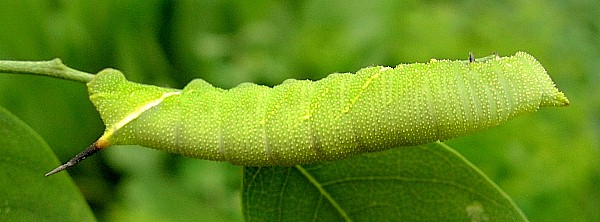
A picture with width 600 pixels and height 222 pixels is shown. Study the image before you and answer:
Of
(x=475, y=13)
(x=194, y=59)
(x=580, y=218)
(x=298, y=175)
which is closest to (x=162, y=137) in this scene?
(x=298, y=175)

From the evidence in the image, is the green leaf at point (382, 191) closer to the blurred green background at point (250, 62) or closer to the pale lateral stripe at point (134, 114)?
the pale lateral stripe at point (134, 114)

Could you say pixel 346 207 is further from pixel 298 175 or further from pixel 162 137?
pixel 162 137

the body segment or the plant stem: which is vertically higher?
the body segment

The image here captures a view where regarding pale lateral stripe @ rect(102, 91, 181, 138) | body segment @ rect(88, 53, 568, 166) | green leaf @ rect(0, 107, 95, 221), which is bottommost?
green leaf @ rect(0, 107, 95, 221)

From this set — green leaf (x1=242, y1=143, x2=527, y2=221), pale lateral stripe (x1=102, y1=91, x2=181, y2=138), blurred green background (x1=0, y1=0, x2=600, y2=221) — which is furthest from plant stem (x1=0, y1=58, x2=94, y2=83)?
blurred green background (x1=0, y1=0, x2=600, y2=221)

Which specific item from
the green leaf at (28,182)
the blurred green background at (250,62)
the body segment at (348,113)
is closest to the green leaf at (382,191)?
the body segment at (348,113)

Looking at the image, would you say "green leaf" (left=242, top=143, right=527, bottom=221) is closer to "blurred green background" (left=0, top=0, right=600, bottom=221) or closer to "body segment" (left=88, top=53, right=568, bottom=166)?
"body segment" (left=88, top=53, right=568, bottom=166)
